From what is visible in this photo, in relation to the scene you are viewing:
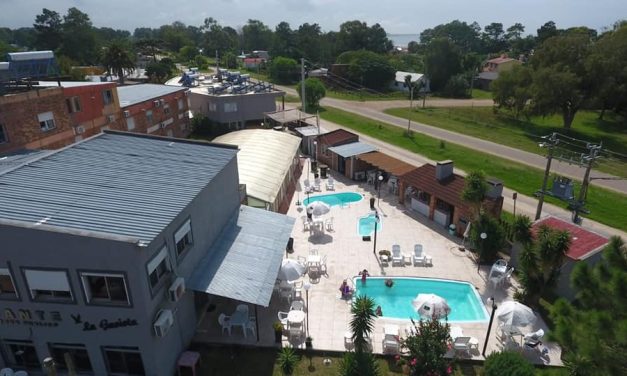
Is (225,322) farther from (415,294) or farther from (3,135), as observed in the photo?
(3,135)

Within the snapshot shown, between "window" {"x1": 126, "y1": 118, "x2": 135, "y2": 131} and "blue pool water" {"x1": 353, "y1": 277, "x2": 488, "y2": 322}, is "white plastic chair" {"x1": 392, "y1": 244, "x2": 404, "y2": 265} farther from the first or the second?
"window" {"x1": 126, "y1": 118, "x2": 135, "y2": 131}

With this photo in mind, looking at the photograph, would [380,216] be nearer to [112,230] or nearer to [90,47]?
[112,230]

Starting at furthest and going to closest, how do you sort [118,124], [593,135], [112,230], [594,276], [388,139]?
[593,135], [388,139], [118,124], [112,230], [594,276]

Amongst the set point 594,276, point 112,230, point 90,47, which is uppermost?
point 90,47

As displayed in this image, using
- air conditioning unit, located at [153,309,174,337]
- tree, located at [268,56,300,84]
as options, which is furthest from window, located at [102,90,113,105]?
tree, located at [268,56,300,84]

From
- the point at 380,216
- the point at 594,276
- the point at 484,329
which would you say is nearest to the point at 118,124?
the point at 380,216

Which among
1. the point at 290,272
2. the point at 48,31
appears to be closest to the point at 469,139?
the point at 290,272
